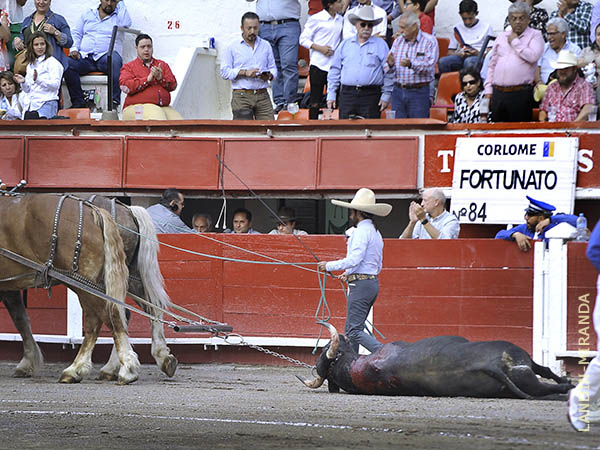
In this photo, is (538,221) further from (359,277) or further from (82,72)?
(82,72)

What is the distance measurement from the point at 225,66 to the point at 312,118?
1389 mm

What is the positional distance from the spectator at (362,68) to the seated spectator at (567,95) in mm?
2027

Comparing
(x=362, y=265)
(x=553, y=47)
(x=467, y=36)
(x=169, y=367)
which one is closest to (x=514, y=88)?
(x=553, y=47)

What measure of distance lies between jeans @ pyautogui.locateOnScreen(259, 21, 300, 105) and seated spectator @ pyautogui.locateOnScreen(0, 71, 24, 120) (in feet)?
11.3

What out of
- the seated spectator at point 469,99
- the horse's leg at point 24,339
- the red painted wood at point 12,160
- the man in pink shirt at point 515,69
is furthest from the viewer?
the red painted wood at point 12,160

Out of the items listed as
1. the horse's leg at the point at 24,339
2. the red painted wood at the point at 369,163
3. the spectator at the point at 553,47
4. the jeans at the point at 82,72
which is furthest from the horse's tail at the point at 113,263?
the jeans at the point at 82,72

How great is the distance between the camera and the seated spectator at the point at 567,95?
1165 cm

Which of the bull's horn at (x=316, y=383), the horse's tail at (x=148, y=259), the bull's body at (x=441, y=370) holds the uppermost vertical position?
the horse's tail at (x=148, y=259)

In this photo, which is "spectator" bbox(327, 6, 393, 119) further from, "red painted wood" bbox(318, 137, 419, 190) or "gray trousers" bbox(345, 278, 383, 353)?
"gray trousers" bbox(345, 278, 383, 353)

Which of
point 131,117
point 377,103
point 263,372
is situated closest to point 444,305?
point 263,372

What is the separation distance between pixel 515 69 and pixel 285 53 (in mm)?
3625

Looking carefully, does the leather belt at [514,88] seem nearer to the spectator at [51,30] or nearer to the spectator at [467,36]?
the spectator at [467,36]

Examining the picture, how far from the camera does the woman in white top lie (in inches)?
559

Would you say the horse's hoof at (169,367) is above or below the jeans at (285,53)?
below
